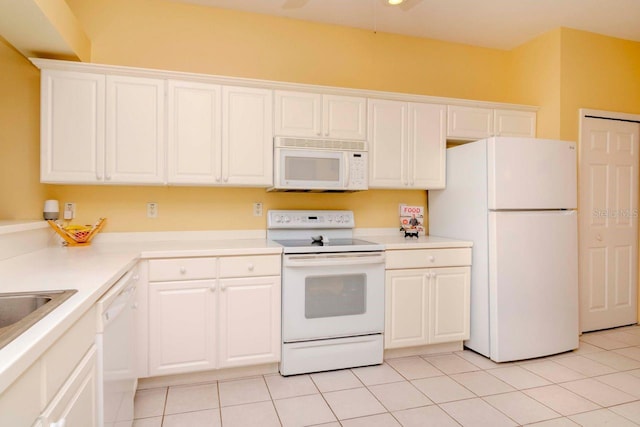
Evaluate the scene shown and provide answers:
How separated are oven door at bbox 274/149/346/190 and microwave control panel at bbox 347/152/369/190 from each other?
2.4 inches

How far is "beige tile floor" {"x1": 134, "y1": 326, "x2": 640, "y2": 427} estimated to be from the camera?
211 centimetres

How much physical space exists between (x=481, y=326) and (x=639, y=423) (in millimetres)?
1075

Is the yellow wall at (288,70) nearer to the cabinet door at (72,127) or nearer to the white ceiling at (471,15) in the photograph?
the white ceiling at (471,15)


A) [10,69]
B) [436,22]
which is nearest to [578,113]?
[436,22]

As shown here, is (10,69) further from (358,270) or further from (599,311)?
(599,311)

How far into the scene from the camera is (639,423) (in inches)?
81.8

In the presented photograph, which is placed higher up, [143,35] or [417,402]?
[143,35]

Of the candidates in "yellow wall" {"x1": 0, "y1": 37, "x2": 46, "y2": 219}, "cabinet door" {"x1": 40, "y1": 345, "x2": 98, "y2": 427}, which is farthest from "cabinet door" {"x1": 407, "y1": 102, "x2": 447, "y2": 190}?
"yellow wall" {"x1": 0, "y1": 37, "x2": 46, "y2": 219}

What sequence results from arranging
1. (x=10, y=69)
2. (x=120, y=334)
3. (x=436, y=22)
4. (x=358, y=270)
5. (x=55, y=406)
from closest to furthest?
(x=55, y=406) < (x=120, y=334) < (x=10, y=69) < (x=358, y=270) < (x=436, y=22)

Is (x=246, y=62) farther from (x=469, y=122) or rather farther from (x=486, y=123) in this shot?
(x=486, y=123)

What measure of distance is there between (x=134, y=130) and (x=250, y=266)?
4.06 feet

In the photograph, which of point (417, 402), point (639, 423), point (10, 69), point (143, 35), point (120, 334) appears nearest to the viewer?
point (120, 334)

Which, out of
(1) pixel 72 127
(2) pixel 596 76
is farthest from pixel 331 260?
(2) pixel 596 76

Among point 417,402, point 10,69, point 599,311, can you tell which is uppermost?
point 10,69
